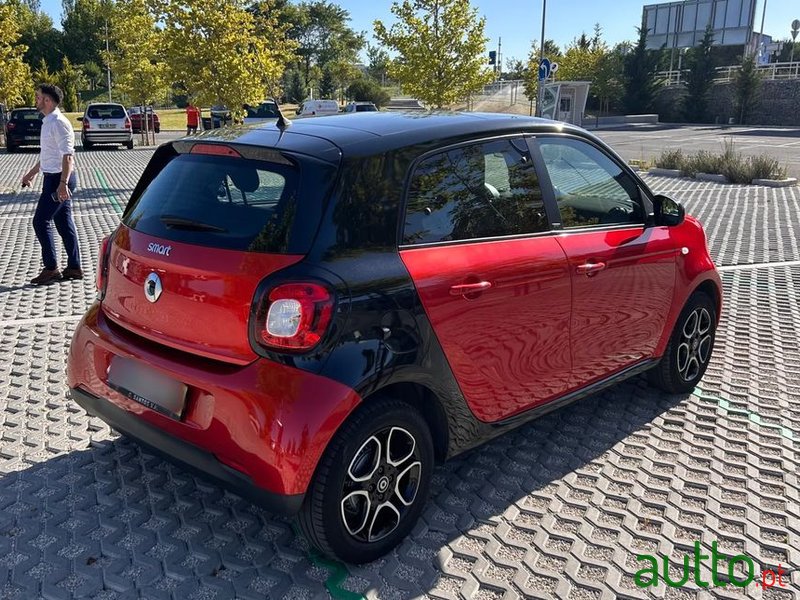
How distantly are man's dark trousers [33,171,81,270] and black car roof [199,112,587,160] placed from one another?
13.9 ft

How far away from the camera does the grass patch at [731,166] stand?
17.0m

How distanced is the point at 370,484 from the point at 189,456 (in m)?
0.72

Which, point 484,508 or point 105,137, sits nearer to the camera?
point 484,508

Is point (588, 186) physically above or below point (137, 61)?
below

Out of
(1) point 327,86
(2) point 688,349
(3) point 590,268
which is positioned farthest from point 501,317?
(1) point 327,86

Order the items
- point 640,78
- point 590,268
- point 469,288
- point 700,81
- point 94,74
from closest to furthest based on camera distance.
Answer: point 469,288 → point 590,268 → point 700,81 → point 640,78 → point 94,74

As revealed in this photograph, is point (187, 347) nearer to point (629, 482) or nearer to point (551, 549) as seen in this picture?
point (551, 549)

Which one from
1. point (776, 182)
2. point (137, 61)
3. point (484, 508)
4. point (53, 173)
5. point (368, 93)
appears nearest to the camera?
point (484, 508)

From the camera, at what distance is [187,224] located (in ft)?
9.86

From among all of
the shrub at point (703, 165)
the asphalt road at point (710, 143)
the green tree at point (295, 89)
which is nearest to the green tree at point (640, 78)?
the asphalt road at point (710, 143)

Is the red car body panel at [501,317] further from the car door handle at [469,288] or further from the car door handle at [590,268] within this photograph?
the car door handle at [590,268]

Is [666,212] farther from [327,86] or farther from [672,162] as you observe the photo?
[327,86]

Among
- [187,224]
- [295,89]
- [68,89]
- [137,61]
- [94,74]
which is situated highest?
[94,74]

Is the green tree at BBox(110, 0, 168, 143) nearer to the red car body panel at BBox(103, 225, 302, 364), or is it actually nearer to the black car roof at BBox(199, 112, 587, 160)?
the black car roof at BBox(199, 112, 587, 160)
